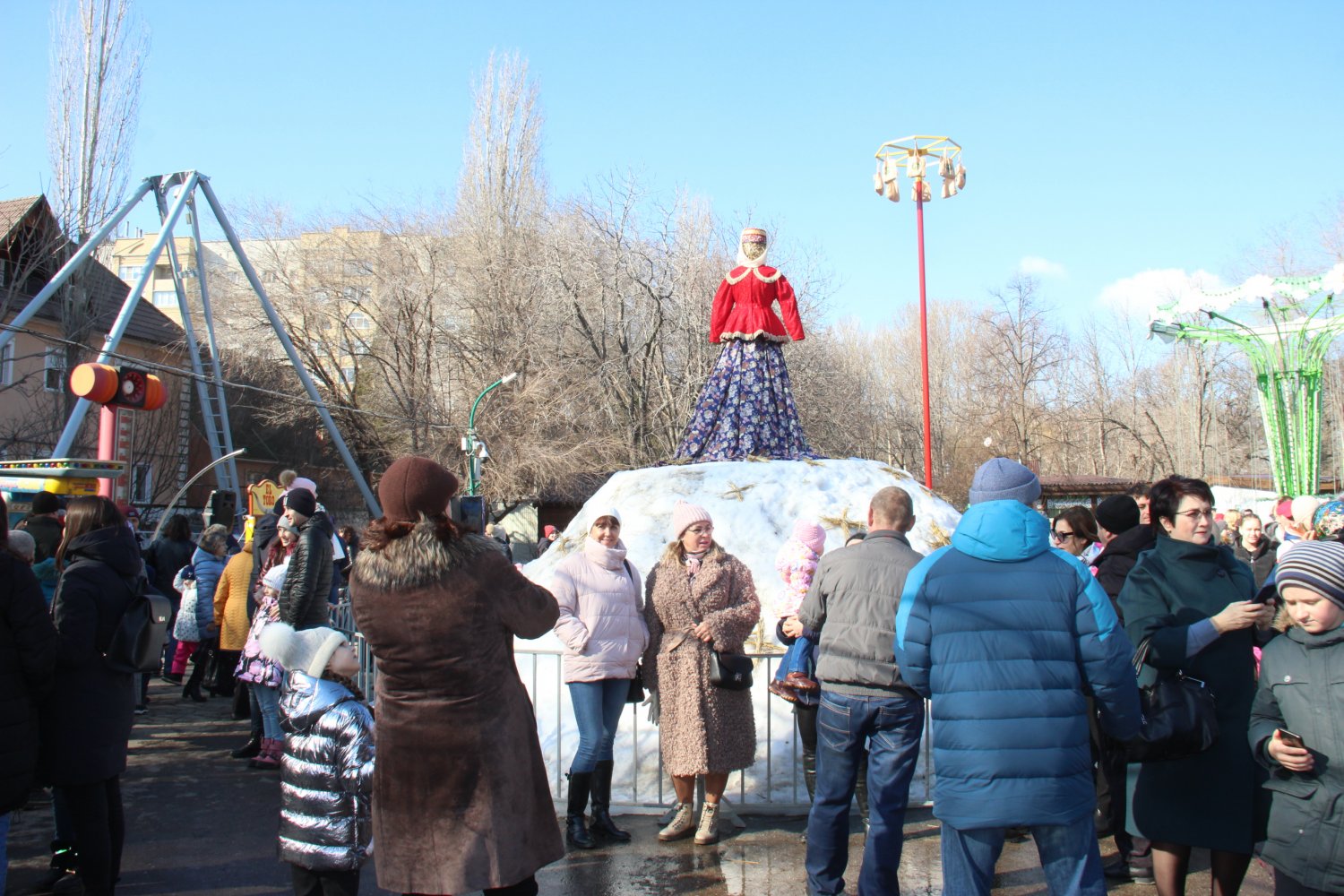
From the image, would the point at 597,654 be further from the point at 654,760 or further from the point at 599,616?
the point at 654,760

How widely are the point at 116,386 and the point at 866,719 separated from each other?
564 inches

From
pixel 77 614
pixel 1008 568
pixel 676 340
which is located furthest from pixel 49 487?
pixel 676 340

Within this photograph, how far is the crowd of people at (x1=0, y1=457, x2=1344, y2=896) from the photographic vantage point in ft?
10.6

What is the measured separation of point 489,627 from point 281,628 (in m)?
0.95

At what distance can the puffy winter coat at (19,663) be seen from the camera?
399cm

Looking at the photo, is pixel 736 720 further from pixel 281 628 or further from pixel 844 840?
pixel 281 628

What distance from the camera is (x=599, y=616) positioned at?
545 cm

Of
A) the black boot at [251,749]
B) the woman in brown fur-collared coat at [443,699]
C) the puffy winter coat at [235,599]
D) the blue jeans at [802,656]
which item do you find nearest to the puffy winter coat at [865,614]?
the blue jeans at [802,656]

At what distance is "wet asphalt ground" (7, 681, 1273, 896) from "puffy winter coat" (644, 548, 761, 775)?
0.47m

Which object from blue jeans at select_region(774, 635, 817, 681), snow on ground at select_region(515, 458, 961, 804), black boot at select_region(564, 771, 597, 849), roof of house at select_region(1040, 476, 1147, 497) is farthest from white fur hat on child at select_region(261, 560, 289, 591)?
roof of house at select_region(1040, 476, 1147, 497)

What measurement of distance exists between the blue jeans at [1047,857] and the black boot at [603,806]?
2.48 metres

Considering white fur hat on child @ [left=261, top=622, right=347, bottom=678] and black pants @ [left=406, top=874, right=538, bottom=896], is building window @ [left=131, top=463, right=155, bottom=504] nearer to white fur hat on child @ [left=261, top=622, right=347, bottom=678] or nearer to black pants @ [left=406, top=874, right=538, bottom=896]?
white fur hat on child @ [left=261, top=622, right=347, bottom=678]

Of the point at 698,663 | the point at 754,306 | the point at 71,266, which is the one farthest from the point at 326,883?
the point at 71,266

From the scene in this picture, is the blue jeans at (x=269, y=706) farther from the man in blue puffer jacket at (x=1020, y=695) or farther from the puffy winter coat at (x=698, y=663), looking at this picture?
the man in blue puffer jacket at (x=1020, y=695)
